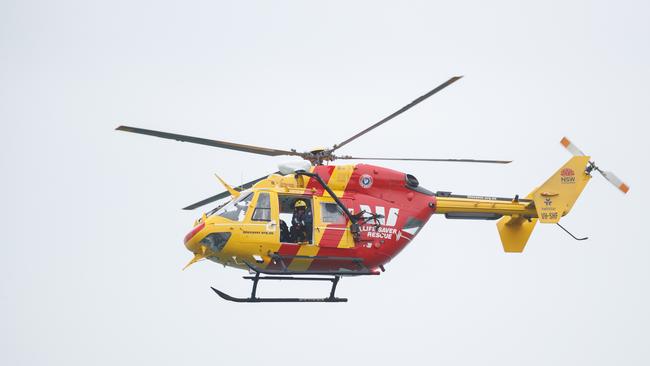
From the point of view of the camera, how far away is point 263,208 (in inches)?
571

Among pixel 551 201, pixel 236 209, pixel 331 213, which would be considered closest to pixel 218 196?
pixel 236 209

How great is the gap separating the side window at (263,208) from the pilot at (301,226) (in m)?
0.62

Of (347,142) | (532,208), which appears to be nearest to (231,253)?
(347,142)

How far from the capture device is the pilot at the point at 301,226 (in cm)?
1482

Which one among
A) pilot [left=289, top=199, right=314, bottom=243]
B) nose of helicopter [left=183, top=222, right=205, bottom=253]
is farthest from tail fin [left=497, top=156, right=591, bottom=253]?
nose of helicopter [left=183, top=222, right=205, bottom=253]

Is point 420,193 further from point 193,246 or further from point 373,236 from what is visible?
point 193,246

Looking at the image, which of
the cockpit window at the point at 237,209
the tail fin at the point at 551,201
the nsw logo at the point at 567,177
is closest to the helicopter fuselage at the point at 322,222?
the cockpit window at the point at 237,209

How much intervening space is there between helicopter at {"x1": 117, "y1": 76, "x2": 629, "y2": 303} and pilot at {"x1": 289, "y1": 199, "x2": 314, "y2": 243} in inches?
0.7

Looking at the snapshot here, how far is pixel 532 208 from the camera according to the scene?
666 inches

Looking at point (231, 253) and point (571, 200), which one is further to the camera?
point (571, 200)

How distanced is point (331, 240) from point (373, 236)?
81 centimetres

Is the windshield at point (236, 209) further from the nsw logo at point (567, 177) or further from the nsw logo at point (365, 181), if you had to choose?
the nsw logo at point (567, 177)

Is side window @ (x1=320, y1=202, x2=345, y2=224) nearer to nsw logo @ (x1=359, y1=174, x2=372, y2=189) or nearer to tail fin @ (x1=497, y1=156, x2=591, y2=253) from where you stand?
nsw logo @ (x1=359, y1=174, x2=372, y2=189)

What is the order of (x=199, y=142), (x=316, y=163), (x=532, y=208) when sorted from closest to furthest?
(x=199, y=142), (x=316, y=163), (x=532, y=208)
